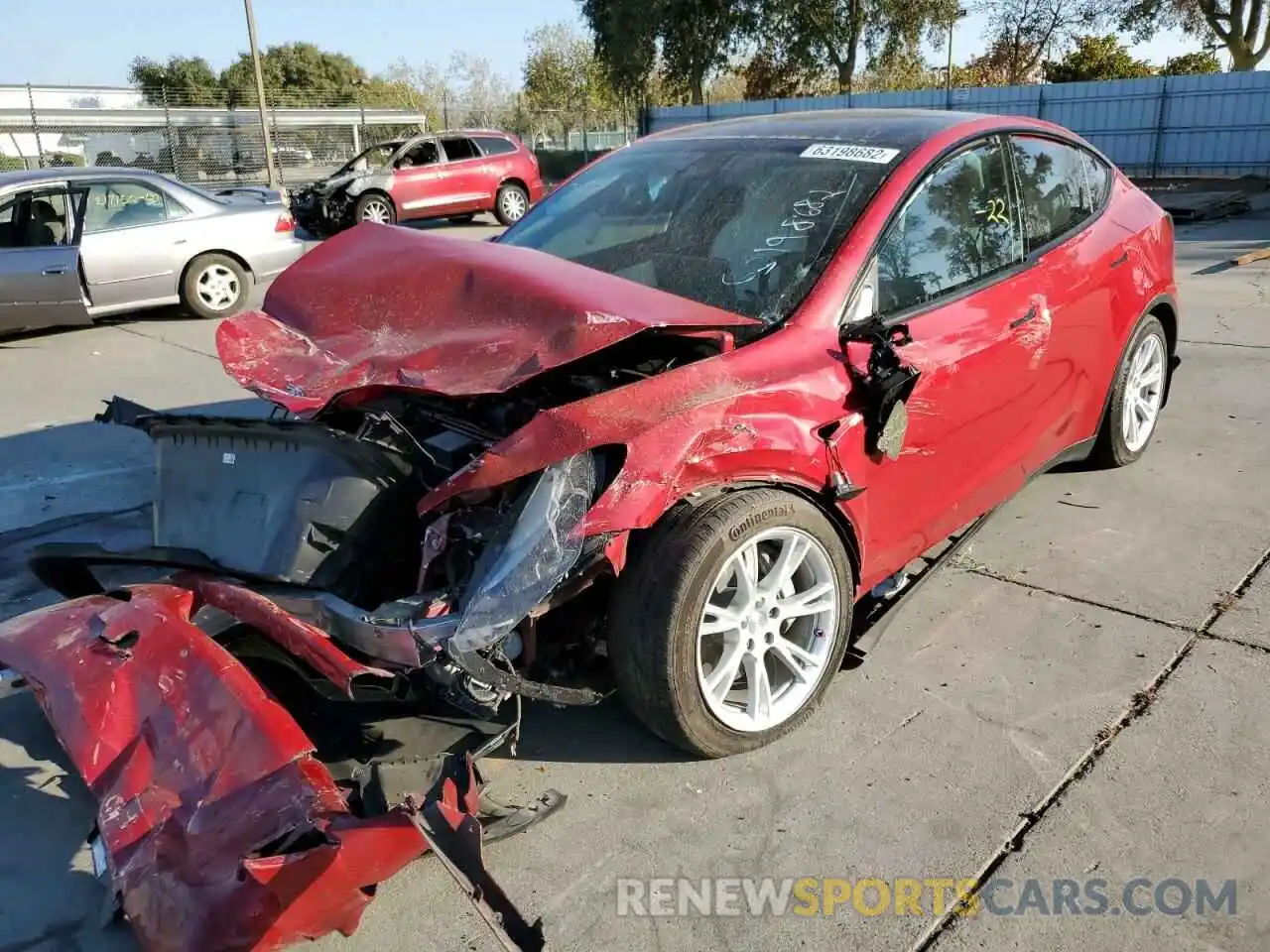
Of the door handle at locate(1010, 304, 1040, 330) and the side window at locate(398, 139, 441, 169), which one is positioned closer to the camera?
the door handle at locate(1010, 304, 1040, 330)

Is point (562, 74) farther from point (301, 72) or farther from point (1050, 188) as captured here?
point (1050, 188)

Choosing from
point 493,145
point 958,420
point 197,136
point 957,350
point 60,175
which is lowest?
point 958,420

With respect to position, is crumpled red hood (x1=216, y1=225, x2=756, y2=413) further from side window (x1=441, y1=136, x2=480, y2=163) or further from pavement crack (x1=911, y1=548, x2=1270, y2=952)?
side window (x1=441, y1=136, x2=480, y2=163)

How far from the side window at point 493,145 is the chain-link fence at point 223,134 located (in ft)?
16.2

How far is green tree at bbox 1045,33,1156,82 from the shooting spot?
31781mm

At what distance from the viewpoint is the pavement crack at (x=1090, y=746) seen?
7.45 ft

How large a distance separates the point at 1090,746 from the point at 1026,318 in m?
1.48

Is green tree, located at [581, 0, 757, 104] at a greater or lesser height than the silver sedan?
greater

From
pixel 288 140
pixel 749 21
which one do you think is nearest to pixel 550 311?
pixel 288 140

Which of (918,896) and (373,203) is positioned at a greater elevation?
(373,203)

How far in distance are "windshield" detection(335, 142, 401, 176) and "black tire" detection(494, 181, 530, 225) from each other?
1936 mm

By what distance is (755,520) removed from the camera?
2592 mm

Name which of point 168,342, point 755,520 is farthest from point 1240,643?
point 168,342

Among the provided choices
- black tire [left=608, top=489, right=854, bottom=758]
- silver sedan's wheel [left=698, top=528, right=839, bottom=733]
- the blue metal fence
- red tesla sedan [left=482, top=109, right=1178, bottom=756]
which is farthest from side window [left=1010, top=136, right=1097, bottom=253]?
the blue metal fence
